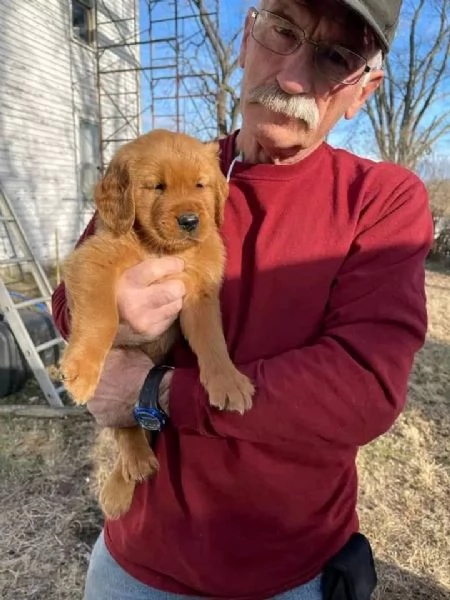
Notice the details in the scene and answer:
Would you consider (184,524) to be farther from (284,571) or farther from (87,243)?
(87,243)

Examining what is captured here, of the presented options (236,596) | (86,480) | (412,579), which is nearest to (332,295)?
(236,596)

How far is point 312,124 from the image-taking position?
1.73m

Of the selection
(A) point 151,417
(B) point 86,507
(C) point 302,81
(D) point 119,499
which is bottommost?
(B) point 86,507

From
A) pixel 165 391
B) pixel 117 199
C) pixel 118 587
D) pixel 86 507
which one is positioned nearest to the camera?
pixel 165 391

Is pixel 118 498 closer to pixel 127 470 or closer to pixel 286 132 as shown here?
pixel 127 470

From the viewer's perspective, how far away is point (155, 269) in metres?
1.96

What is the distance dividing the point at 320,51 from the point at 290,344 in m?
0.93

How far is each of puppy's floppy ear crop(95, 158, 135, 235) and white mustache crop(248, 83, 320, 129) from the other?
2.11ft

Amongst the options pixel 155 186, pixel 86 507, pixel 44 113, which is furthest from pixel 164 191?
pixel 44 113

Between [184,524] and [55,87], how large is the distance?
1319cm

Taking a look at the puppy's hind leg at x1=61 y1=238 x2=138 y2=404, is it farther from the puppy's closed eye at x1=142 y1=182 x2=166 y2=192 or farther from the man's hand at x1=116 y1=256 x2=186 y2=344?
the puppy's closed eye at x1=142 y1=182 x2=166 y2=192

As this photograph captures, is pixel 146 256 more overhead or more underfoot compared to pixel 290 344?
more overhead

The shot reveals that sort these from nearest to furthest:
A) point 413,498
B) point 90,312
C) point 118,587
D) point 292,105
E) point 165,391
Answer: point 165,391, point 292,105, point 118,587, point 90,312, point 413,498

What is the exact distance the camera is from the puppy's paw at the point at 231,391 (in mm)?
1526
